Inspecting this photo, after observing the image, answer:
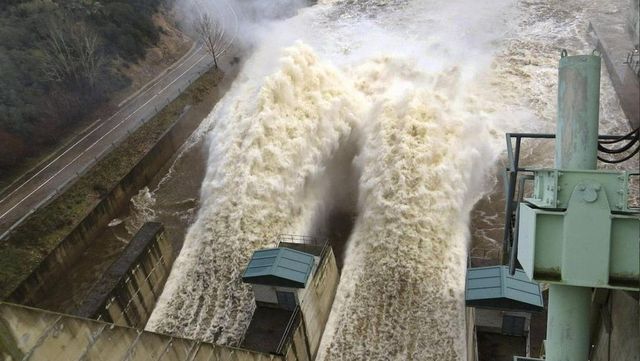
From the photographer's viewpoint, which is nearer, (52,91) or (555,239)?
(555,239)

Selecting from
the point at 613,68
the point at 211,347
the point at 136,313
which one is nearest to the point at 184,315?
the point at 136,313

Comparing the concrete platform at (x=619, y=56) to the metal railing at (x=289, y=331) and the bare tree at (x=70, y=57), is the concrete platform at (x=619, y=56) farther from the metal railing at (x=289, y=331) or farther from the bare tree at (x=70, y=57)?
the bare tree at (x=70, y=57)

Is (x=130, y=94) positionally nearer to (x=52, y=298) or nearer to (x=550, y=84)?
(x=52, y=298)

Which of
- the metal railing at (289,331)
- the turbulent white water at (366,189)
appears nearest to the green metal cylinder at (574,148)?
the metal railing at (289,331)

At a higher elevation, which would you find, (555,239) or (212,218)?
(555,239)

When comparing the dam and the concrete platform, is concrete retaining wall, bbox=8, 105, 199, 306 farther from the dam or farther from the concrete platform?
the concrete platform

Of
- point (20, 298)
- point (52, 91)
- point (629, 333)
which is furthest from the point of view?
point (52, 91)

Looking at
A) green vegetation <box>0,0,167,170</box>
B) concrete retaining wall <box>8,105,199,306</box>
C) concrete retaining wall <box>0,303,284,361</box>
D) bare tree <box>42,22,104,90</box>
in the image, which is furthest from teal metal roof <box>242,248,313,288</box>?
bare tree <box>42,22,104,90</box>
